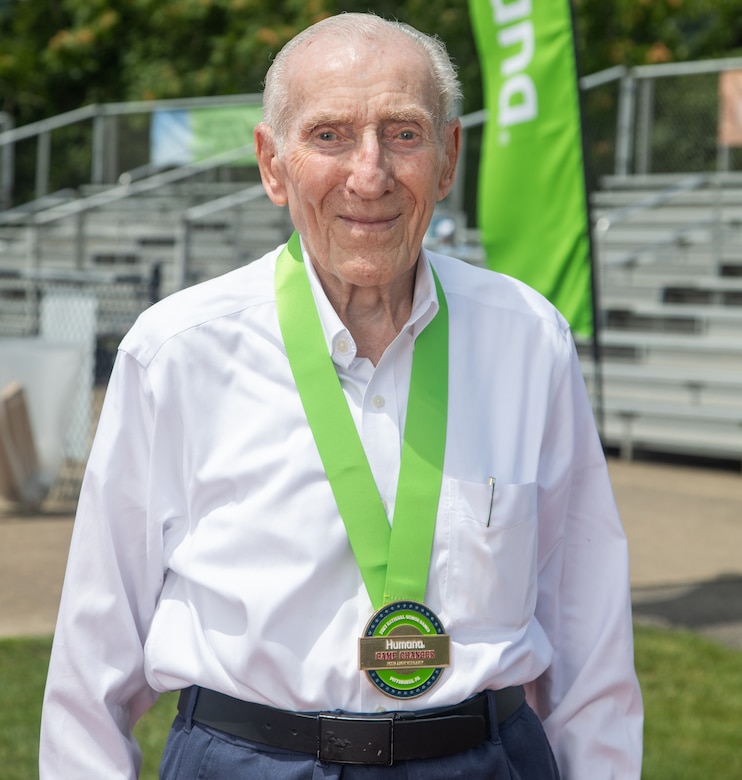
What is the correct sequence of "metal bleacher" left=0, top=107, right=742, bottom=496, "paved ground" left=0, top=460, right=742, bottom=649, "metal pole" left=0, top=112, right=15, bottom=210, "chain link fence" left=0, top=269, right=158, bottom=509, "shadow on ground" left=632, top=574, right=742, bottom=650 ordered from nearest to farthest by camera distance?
"shadow on ground" left=632, top=574, right=742, bottom=650 → "paved ground" left=0, top=460, right=742, bottom=649 → "chain link fence" left=0, top=269, right=158, bottom=509 → "metal bleacher" left=0, top=107, right=742, bottom=496 → "metal pole" left=0, top=112, right=15, bottom=210

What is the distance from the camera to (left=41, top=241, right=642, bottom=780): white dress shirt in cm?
200

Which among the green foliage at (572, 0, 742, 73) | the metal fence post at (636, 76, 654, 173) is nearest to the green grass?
the metal fence post at (636, 76, 654, 173)

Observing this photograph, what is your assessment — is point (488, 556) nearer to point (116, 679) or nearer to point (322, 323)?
point (322, 323)

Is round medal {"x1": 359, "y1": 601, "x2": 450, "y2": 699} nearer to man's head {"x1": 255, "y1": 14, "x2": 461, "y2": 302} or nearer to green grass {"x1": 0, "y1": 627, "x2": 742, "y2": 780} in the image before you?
man's head {"x1": 255, "y1": 14, "x2": 461, "y2": 302}

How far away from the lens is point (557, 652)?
2289 millimetres

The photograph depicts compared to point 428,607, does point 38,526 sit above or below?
below

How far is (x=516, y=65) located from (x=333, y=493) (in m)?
4.52

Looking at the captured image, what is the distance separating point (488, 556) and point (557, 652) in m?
0.38

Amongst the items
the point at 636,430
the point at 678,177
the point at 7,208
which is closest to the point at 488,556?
the point at 636,430

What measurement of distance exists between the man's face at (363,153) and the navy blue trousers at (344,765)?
2.59ft

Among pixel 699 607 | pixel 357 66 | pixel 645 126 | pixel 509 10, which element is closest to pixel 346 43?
pixel 357 66

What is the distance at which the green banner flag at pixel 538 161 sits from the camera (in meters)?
5.86

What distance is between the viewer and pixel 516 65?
6090 mm

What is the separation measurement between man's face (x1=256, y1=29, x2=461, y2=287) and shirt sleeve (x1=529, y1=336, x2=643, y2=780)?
1.34 feet
